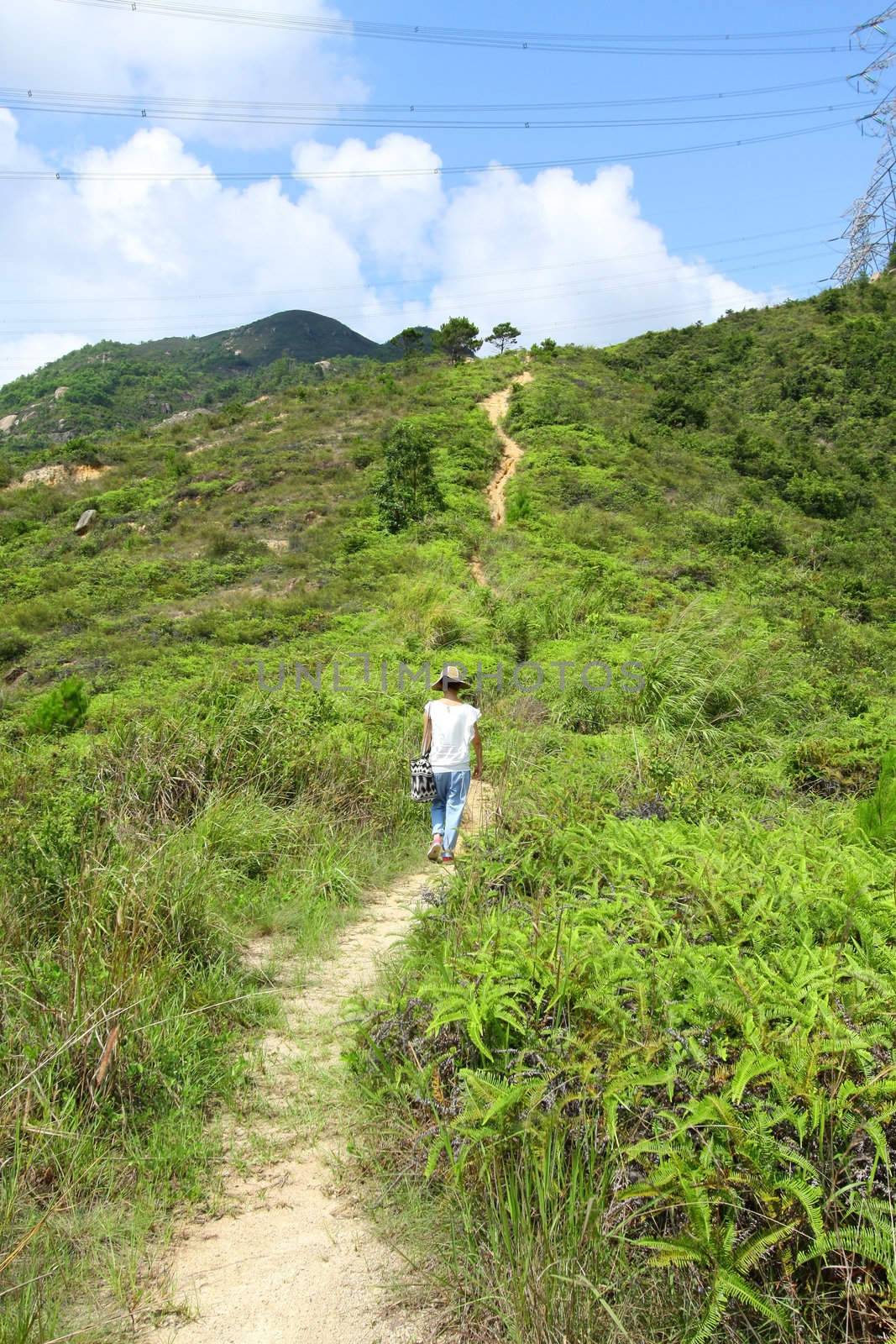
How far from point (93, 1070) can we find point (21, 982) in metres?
0.46

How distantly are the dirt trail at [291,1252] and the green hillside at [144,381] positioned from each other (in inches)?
1395

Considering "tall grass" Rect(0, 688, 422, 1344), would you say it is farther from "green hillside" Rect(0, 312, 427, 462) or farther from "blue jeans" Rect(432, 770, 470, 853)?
"green hillside" Rect(0, 312, 427, 462)

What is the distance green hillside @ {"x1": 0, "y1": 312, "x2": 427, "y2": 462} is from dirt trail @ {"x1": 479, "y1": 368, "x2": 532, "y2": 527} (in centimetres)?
1886

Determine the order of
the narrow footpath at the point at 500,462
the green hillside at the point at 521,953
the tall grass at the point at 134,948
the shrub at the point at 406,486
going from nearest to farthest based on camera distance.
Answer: the green hillside at the point at 521,953
the tall grass at the point at 134,948
the narrow footpath at the point at 500,462
the shrub at the point at 406,486

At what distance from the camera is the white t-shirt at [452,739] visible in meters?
5.70

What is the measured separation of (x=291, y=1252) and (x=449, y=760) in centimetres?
354

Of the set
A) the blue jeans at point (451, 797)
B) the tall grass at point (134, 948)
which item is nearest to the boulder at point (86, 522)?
the tall grass at point (134, 948)

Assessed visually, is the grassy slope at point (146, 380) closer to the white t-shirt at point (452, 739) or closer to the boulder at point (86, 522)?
the boulder at point (86, 522)

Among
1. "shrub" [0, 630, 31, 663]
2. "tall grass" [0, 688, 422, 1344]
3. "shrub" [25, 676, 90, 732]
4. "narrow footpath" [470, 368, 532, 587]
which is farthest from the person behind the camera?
"narrow footpath" [470, 368, 532, 587]

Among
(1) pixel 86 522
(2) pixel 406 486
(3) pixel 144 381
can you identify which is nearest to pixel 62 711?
(2) pixel 406 486

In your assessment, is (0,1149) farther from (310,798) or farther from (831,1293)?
(310,798)

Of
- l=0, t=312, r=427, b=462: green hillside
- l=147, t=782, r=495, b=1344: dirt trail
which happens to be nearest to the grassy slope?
l=0, t=312, r=427, b=462: green hillside

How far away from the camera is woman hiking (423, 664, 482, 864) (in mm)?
5699

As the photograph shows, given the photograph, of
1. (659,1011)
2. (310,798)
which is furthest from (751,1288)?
(310,798)
